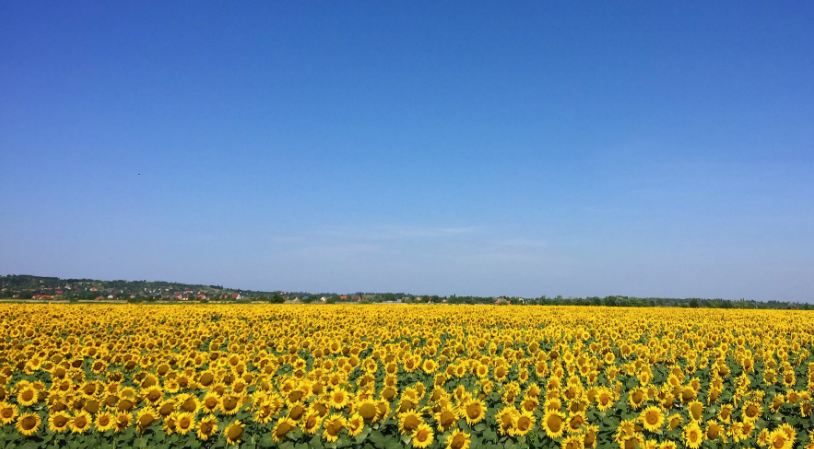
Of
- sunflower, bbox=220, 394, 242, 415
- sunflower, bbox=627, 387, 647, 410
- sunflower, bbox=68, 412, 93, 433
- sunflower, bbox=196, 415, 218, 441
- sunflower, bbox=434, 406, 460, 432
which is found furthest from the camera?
sunflower, bbox=627, 387, 647, 410

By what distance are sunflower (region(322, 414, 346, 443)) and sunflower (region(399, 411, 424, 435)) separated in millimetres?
836

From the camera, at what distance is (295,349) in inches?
487

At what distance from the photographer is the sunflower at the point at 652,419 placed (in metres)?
7.63

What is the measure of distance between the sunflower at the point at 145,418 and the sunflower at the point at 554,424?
618 centimetres

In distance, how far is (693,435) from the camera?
294 inches

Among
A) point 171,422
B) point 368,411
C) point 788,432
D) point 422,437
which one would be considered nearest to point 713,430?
point 788,432

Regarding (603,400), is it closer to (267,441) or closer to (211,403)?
(267,441)

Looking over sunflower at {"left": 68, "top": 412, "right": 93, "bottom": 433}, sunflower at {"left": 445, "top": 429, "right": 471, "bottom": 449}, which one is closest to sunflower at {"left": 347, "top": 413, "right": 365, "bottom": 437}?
sunflower at {"left": 445, "top": 429, "right": 471, "bottom": 449}

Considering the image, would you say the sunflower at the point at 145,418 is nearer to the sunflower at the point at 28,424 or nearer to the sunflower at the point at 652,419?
the sunflower at the point at 28,424

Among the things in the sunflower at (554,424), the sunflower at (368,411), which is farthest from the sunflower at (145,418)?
the sunflower at (554,424)

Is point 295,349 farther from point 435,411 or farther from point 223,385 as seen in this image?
point 435,411

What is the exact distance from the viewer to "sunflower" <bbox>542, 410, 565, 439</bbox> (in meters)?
7.24

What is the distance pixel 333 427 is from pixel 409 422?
1.07 meters

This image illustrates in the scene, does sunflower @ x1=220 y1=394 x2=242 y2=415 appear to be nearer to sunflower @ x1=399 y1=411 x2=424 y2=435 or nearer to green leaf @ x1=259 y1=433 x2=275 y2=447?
green leaf @ x1=259 y1=433 x2=275 y2=447
